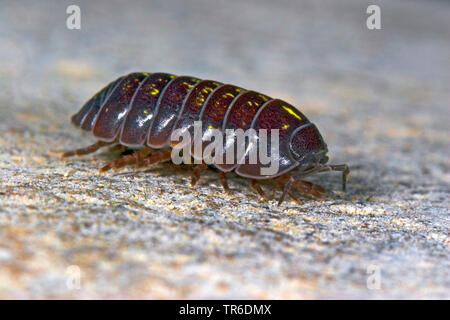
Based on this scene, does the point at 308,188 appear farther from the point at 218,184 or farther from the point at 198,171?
the point at 198,171

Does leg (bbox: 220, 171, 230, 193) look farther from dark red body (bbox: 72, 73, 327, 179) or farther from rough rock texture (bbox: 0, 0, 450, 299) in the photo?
dark red body (bbox: 72, 73, 327, 179)

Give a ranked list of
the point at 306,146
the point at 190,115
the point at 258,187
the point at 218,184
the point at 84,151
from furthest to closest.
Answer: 1. the point at 84,151
2. the point at 218,184
3. the point at 190,115
4. the point at 258,187
5. the point at 306,146

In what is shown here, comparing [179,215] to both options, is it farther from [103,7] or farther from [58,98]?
[103,7]

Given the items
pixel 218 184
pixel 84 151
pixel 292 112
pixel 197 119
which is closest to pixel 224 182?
pixel 218 184

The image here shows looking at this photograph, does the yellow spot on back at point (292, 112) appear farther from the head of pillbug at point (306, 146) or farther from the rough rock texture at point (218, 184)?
the rough rock texture at point (218, 184)

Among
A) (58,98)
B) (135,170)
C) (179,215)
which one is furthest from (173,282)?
(58,98)
